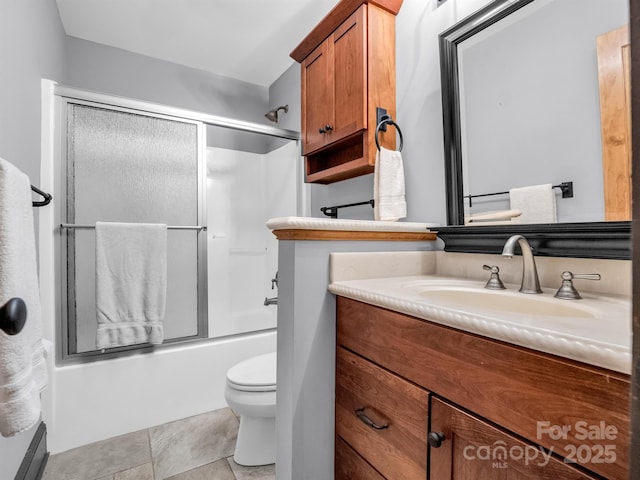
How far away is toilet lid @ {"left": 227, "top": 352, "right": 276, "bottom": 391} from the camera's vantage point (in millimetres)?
1426

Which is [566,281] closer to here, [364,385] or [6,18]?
[364,385]

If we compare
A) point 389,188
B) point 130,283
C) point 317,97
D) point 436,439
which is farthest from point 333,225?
point 130,283

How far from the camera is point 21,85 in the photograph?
1251 millimetres

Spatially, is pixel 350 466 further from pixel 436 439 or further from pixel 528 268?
pixel 528 268

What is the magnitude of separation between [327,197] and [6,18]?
1640 mm

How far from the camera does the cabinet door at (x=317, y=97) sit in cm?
171

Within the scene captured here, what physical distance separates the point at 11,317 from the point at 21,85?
1.16 meters

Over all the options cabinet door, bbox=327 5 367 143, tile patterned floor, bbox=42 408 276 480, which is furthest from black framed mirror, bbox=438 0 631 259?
tile patterned floor, bbox=42 408 276 480

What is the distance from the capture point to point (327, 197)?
216 cm

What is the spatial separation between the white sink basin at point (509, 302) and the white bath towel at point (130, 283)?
149 cm

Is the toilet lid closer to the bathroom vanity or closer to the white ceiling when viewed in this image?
the bathroom vanity

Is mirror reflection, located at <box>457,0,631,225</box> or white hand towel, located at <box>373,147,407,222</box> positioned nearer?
mirror reflection, located at <box>457,0,631,225</box>

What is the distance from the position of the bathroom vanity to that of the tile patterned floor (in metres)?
0.77

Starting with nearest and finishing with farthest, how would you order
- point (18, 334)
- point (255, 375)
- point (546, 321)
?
point (546, 321) → point (18, 334) → point (255, 375)
